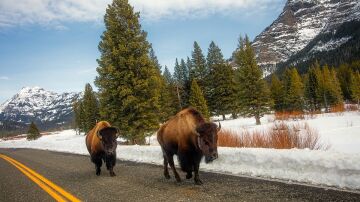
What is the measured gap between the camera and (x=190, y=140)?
822 cm

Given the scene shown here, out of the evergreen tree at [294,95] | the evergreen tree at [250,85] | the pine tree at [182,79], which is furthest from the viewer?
the evergreen tree at [294,95]

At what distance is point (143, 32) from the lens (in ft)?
92.6

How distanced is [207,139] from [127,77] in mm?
19498

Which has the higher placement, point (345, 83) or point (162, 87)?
point (345, 83)

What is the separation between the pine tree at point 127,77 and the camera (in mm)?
26141

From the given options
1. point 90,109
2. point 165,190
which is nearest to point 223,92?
point 90,109

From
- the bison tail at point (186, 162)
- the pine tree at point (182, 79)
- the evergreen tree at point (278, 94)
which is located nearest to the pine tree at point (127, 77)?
the bison tail at point (186, 162)

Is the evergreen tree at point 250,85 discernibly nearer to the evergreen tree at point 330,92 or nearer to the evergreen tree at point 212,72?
the evergreen tree at point 212,72

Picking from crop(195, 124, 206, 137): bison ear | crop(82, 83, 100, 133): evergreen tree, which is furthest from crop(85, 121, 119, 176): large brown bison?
crop(82, 83, 100, 133): evergreen tree

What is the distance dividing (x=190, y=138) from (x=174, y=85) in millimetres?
54476

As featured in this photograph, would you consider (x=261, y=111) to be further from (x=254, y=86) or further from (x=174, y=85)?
(x=174, y=85)

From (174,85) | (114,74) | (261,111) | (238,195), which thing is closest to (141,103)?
(114,74)

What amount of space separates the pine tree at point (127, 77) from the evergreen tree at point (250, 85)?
1990 centimetres

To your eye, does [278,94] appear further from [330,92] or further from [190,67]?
[190,67]
